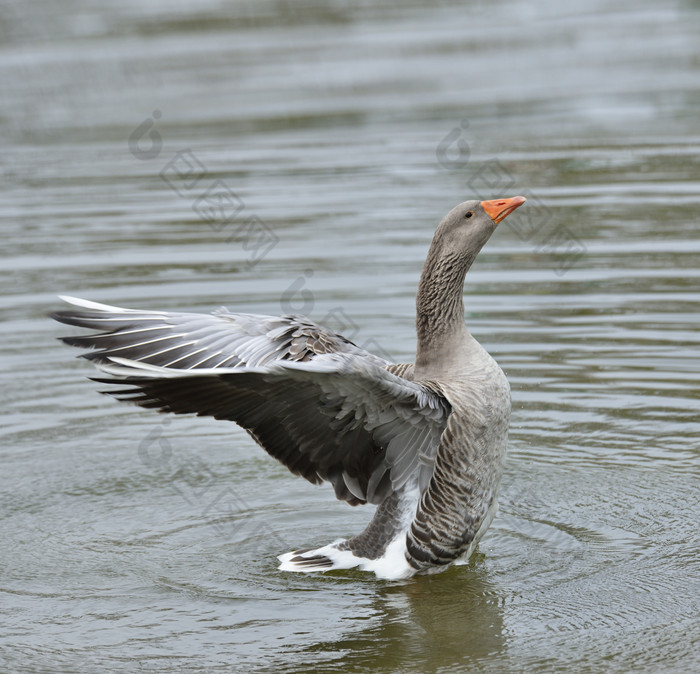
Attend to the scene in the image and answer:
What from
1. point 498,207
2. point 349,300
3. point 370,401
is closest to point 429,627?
point 370,401

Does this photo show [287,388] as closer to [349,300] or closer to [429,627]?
[429,627]

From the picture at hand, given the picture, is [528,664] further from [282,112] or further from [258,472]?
[282,112]

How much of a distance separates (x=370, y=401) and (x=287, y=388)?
0.49m

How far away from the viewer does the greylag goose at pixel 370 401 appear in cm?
580

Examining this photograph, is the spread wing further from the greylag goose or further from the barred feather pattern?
the barred feather pattern

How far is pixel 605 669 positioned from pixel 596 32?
1894 centimetres

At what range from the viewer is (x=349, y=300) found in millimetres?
11133

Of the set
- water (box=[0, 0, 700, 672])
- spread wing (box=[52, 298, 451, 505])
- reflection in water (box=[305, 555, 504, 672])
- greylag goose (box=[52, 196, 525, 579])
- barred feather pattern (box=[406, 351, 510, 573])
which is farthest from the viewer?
barred feather pattern (box=[406, 351, 510, 573])

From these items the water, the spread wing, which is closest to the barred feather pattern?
Answer: the spread wing

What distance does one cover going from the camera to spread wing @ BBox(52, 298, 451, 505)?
5.59 metres

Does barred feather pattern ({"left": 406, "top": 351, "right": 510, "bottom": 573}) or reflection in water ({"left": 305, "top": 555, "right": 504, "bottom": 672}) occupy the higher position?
barred feather pattern ({"left": 406, "top": 351, "right": 510, "bottom": 573})

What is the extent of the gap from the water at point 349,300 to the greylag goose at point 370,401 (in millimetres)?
354

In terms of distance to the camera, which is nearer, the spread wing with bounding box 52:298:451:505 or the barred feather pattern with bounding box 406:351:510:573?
the spread wing with bounding box 52:298:451:505

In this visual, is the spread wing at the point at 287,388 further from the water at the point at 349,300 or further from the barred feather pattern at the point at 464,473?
the water at the point at 349,300
